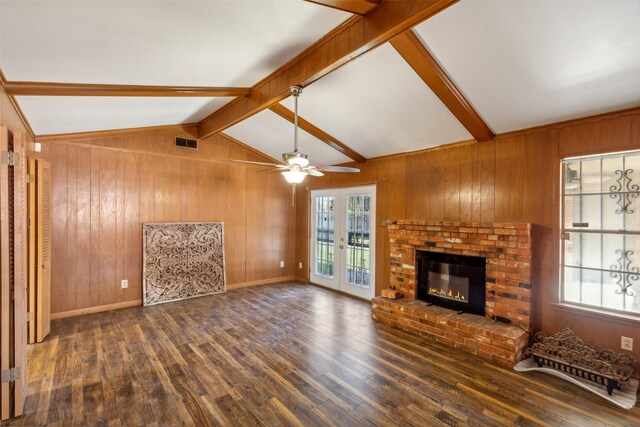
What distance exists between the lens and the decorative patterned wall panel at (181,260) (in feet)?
16.9

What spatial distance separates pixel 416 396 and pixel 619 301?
7.69 feet

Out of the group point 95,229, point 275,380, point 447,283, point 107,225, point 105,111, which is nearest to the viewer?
point 275,380

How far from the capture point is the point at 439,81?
302cm

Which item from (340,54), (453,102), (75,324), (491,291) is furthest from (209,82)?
(491,291)

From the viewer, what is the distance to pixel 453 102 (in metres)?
3.32

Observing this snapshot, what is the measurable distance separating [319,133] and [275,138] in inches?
41.6

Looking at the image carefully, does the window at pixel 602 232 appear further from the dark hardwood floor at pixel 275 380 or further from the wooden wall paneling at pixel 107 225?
the wooden wall paneling at pixel 107 225

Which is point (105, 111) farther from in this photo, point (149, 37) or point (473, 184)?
point (473, 184)

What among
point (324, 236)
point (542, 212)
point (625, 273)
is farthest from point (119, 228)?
point (625, 273)

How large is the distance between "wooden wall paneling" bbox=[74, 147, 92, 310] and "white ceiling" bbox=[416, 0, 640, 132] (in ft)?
16.2

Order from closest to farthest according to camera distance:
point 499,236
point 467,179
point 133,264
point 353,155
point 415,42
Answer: point 415,42 < point 499,236 < point 467,179 < point 133,264 < point 353,155

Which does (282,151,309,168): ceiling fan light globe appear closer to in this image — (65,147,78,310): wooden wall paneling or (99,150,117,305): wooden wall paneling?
(99,150,117,305): wooden wall paneling

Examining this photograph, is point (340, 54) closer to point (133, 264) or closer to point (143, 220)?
→ point (143, 220)

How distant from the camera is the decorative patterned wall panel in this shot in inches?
203
